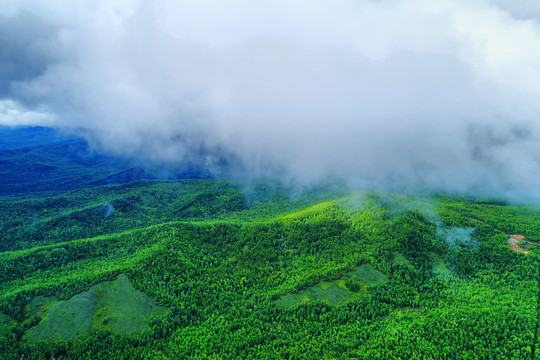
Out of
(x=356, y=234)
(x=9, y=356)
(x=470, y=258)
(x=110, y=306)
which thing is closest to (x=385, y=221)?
(x=356, y=234)

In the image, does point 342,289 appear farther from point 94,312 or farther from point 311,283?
point 94,312

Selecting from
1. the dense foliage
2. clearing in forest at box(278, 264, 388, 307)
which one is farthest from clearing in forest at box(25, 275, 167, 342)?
clearing in forest at box(278, 264, 388, 307)

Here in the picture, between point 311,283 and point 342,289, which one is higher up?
point 311,283

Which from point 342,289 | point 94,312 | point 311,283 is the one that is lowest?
Result: point 342,289

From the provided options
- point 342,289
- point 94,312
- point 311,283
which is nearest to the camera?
point 94,312

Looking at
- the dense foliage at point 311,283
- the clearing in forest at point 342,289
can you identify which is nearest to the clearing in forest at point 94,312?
the dense foliage at point 311,283

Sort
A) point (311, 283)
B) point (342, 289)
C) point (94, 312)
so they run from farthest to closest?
point (311, 283) < point (342, 289) < point (94, 312)

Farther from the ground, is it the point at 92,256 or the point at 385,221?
the point at 385,221

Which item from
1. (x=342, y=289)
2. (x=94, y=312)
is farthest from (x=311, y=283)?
(x=94, y=312)

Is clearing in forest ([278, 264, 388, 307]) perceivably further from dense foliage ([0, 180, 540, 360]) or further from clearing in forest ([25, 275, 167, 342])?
clearing in forest ([25, 275, 167, 342])

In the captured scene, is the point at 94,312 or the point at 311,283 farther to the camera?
the point at 311,283

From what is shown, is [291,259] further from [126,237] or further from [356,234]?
[126,237]
